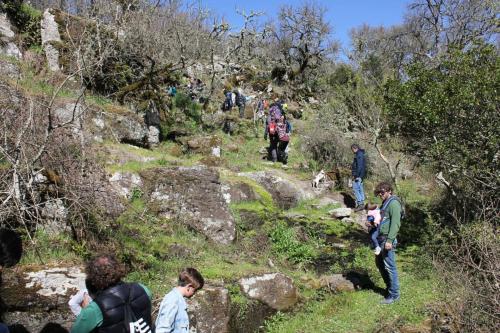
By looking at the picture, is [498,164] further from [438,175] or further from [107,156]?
[107,156]

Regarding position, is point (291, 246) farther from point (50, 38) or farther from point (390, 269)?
point (50, 38)

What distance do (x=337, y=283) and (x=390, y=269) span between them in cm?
130

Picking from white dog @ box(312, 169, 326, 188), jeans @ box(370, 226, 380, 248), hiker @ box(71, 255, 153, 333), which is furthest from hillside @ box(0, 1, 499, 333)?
hiker @ box(71, 255, 153, 333)

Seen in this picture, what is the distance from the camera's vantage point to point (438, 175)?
10.1m

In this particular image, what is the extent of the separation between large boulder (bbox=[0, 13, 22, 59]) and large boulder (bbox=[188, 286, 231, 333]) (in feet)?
33.8

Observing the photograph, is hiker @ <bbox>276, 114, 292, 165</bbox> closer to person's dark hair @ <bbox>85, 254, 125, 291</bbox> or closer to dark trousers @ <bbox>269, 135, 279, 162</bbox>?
dark trousers @ <bbox>269, 135, 279, 162</bbox>

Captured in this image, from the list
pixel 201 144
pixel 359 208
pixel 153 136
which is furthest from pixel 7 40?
pixel 359 208

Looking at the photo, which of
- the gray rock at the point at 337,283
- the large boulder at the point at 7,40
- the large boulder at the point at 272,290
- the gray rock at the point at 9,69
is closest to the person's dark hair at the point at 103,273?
the large boulder at the point at 272,290

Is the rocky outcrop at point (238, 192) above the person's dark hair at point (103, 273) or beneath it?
beneath

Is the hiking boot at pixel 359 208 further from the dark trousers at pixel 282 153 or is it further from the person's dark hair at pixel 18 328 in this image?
the person's dark hair at pixel 18 328

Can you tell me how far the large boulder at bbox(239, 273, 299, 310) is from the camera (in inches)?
271

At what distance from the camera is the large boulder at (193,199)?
28.7ft

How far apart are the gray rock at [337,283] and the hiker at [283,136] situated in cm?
713

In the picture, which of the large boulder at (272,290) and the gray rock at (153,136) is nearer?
the large boulder at (272,290)
